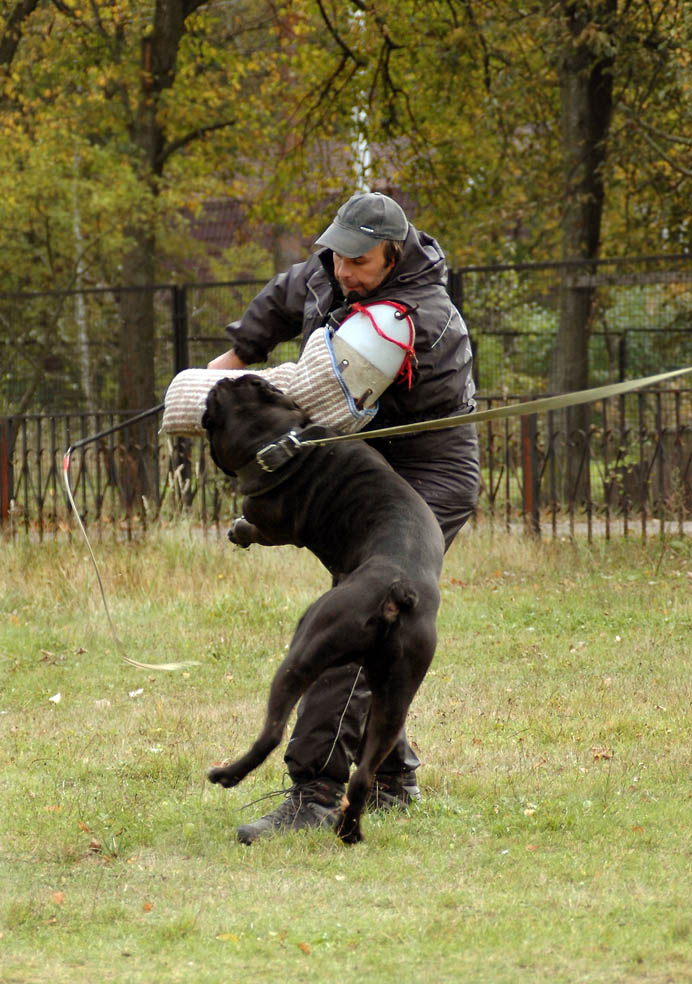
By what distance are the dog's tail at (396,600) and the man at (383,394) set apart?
2.20 ft

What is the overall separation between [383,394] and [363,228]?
525 millimetres

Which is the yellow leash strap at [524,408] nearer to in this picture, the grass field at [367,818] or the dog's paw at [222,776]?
the dog's paw at [222,776]

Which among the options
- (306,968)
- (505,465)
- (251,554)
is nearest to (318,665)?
(306,968)

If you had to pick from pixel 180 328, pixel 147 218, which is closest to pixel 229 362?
pixel 180 328

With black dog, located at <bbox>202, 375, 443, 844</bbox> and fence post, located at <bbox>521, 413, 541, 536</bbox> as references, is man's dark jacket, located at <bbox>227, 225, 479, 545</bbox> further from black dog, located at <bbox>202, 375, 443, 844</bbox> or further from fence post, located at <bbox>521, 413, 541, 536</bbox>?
fence post, located at <bbox>521, 413, 541, 536</bbox>

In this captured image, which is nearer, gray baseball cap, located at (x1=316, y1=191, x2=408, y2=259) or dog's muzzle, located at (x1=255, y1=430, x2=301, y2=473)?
dog's muzzle, located at (x1=255, y1=430, x2=301, y2=473)

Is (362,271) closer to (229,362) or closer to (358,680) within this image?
(229,362)

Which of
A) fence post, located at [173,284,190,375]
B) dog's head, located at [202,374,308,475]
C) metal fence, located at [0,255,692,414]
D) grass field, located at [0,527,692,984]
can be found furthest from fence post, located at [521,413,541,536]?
dog's head, located at [202,374,308,475]

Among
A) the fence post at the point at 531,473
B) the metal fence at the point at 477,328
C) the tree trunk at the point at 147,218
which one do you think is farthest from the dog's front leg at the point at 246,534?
the tree trunk at the point at 147,218

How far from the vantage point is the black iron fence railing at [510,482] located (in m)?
9.38

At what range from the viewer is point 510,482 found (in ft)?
33.0

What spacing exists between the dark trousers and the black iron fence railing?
482 cm

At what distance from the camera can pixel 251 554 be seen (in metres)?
8.73

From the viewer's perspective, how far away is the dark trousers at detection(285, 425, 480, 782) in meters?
4.02
